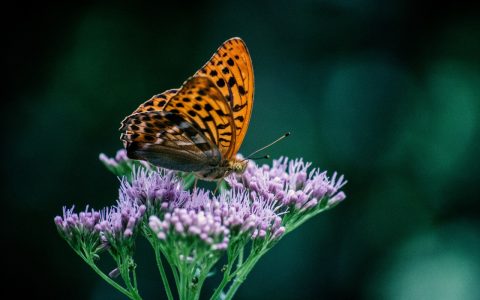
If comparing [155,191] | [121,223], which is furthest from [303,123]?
[121,223]

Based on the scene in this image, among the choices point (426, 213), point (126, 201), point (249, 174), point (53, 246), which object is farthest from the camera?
point (426, 213)

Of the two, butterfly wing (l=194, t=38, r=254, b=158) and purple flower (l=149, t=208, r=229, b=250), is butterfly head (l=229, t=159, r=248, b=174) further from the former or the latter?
purple flower (l=149, t=208, r=229, b=250)

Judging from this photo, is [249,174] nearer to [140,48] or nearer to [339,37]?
[140,48]

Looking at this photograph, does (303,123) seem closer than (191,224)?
No

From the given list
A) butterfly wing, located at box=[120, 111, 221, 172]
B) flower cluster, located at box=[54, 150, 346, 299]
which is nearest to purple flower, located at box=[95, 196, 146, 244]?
flower cluster, located at box=[54, 150, 346, 299]

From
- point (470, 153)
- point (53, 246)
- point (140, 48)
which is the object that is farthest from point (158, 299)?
point (470, 153)

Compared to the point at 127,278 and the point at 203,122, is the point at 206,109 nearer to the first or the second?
the point at 203,122
